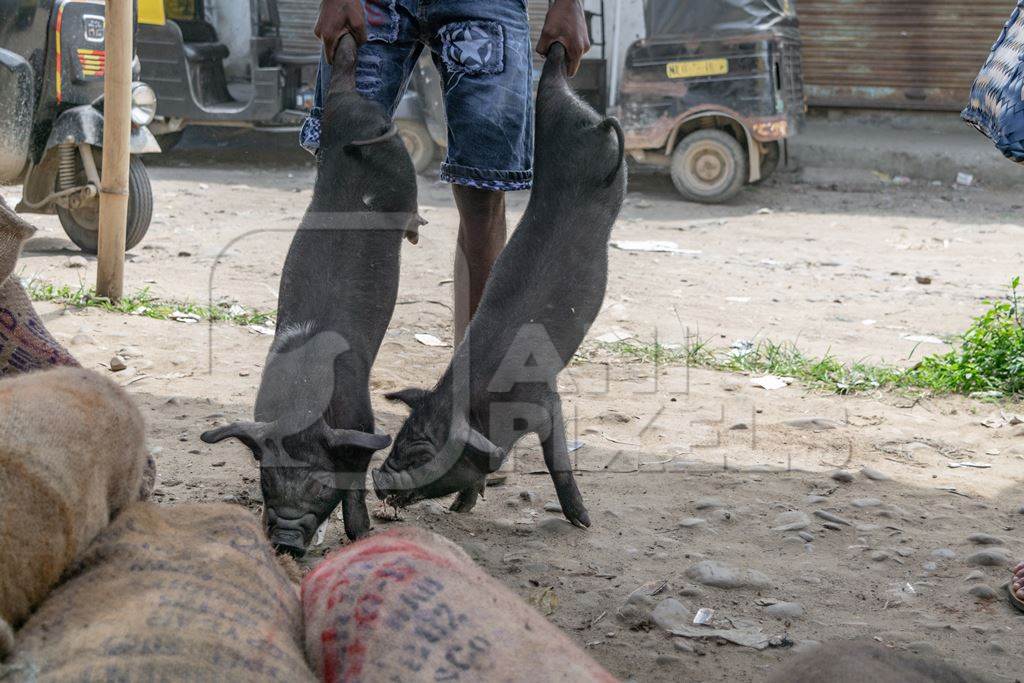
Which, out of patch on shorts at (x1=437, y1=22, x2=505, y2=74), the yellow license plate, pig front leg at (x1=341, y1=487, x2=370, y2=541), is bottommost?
pig front leg at (x1=341, y1=487, x2=370, y2=541)

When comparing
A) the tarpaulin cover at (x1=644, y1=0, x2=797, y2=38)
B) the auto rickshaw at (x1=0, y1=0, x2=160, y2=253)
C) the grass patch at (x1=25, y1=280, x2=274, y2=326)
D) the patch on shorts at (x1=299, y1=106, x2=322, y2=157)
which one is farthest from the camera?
the tarpaulin cover at (x1=644, y1=0, x2=797, y2=38)

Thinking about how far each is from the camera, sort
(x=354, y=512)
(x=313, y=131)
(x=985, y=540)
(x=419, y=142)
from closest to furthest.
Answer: (x=354, y=512) → (x=985, y=540) → (x=313, y=131) → (x=419, y=142)

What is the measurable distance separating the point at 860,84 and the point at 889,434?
25.6 ft

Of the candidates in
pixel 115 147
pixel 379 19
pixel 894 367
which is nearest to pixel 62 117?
pixel 115 147

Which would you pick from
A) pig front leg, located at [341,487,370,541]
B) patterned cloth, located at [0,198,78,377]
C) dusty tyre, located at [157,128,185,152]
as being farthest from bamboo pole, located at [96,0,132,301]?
dusty tyre, located at [157,128,185,152]

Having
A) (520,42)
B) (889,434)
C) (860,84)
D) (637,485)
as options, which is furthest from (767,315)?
(860,84)

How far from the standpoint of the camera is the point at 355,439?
272 cm

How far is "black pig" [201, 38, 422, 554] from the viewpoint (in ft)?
8.84

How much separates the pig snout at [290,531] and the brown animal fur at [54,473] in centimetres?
65

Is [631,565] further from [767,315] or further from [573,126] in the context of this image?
[767,315]

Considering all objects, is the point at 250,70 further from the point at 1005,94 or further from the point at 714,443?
the point at 1005,94

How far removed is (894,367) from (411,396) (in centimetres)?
265

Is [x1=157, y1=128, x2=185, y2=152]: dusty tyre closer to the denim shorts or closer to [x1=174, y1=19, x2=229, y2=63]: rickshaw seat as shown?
[x1=174, y1=19, x2=229, y2=63]: rickshaw seat

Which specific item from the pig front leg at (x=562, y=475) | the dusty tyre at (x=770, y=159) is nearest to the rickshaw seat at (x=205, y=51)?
the dusty tyre at (x=770, y=159)
